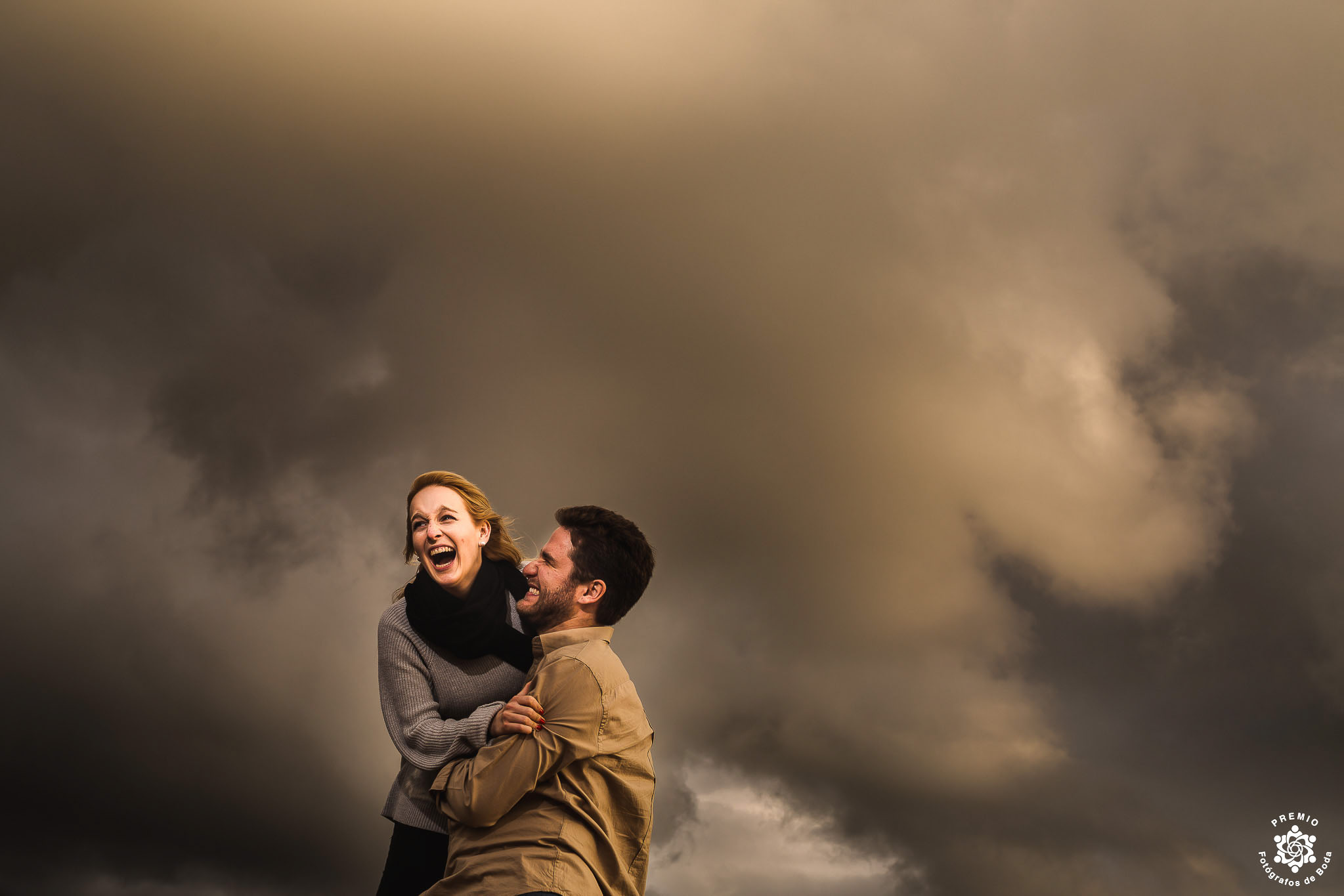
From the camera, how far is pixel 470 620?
8.04 meters

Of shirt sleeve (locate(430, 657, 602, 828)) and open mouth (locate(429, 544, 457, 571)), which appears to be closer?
shirt sleeve (locate(430, 657, 602, 828))

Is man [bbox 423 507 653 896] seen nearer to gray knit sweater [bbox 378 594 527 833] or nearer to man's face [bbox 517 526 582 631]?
man's face [bbox 517 526 582 631]

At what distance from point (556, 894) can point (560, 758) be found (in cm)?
90

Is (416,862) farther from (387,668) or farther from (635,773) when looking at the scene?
(635,773)

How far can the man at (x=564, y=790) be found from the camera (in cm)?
639

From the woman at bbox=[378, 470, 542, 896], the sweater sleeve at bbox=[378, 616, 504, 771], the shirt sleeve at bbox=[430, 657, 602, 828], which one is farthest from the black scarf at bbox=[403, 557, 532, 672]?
the shirt sleeve at bbox=[430, 657, 602, 828]

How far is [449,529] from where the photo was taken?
846cm

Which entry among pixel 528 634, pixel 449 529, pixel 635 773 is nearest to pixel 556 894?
pixel 635 773

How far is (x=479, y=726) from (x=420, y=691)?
1.07m

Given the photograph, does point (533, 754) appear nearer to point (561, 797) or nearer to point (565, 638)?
point (561, 797)

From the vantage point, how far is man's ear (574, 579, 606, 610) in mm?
7930

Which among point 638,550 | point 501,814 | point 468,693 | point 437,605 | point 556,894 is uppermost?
point 638,550

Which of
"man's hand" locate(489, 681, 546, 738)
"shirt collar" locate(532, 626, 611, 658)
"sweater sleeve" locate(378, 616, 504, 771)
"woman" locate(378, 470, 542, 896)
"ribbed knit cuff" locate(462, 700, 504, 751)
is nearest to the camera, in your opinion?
"man's hand" locate(489, 681, 546, 738)

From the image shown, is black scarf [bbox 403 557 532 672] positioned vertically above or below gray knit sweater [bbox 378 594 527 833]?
above
